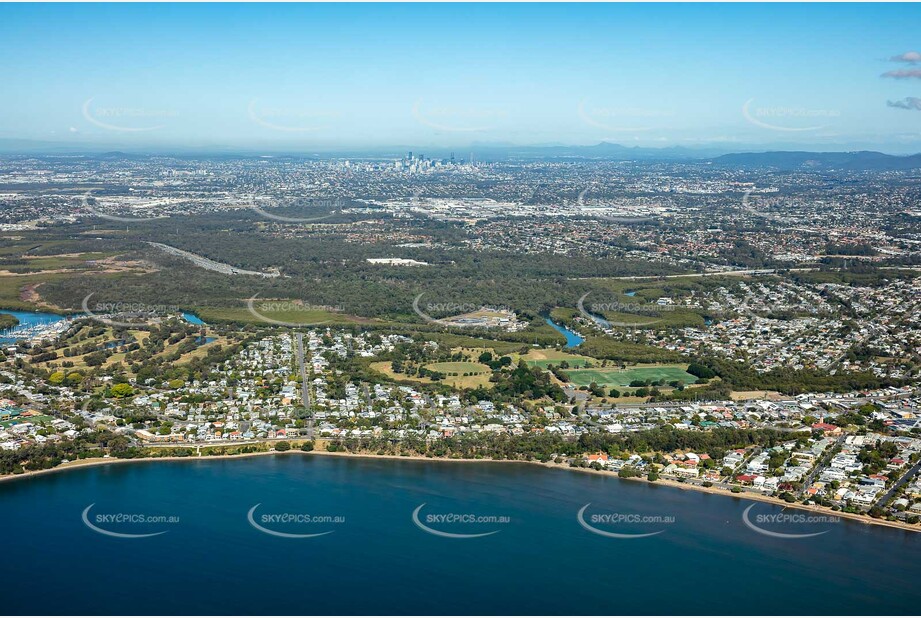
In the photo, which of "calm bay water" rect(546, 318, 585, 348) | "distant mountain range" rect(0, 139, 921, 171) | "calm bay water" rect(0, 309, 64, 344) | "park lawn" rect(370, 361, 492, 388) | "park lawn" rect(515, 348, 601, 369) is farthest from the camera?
"distant mountain range" rect(0, 139, 921, 171)

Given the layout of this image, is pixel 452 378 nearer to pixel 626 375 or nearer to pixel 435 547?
pixel 626 375

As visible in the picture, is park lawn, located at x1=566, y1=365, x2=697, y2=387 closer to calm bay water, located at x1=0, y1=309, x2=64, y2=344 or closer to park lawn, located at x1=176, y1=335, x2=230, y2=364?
park lawn, located at x1=176, y1=335, x2=230, y2=364

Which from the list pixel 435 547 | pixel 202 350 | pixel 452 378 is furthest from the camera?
pixel 202 350

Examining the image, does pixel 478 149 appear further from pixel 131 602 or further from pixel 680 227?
pixel 131 602

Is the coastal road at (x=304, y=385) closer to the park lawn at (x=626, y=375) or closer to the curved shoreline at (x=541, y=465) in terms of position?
the curved shoreline at (x=541, y=465)

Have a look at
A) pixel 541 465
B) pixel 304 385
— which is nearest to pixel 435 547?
pixel 541 465

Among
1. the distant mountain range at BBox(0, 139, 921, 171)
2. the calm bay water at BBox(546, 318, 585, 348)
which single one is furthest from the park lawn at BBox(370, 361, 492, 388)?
the distant mountain range at BBox(0, 139, 921, 171)
